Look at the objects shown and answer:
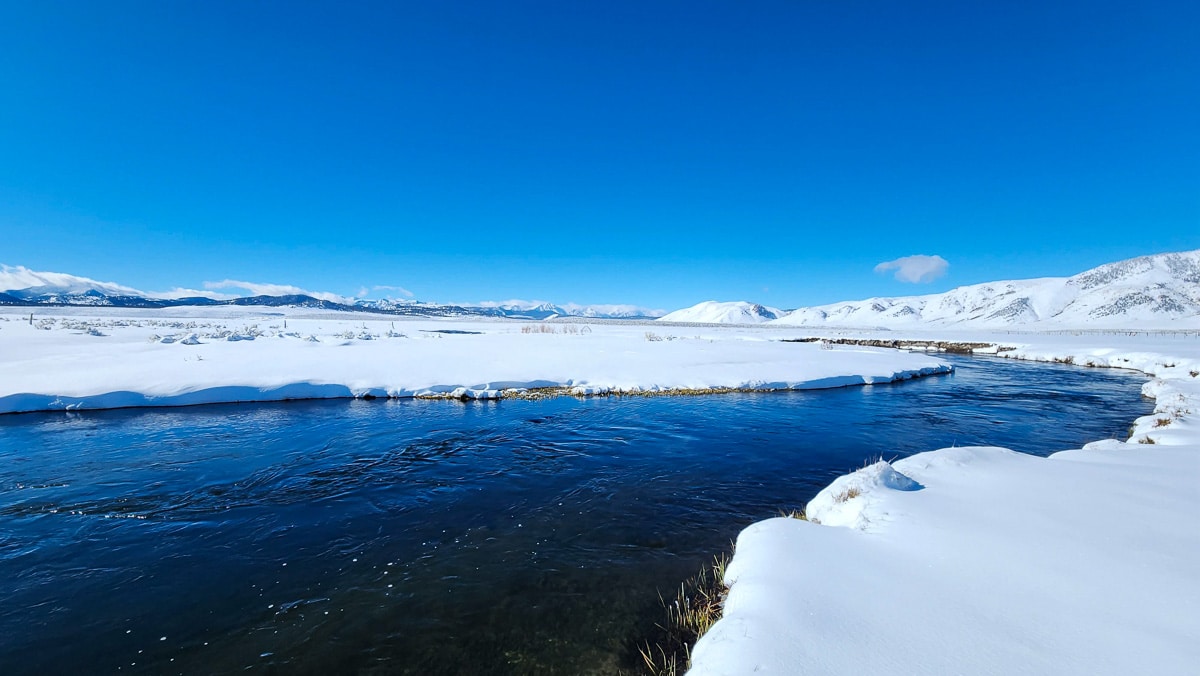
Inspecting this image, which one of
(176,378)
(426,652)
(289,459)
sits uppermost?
(176,378)

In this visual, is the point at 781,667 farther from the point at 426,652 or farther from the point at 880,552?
the point at 426,652

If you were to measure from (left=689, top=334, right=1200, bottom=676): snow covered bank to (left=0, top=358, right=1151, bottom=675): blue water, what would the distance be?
1623mm

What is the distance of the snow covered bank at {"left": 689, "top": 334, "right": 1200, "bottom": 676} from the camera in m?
3.38

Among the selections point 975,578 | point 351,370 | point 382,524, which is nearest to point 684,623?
point 975,578

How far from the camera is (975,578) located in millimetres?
4465

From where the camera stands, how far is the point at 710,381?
21.5 metres

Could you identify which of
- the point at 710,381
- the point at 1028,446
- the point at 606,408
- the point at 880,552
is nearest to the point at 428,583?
the point at 880,552

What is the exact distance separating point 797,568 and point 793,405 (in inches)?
565

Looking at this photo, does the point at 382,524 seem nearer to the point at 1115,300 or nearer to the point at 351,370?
the point at 351,370

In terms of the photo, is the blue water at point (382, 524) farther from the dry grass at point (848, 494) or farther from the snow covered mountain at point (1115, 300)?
the snow covered mountain at point (1115, 300)

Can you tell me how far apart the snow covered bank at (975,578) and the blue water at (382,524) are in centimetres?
162

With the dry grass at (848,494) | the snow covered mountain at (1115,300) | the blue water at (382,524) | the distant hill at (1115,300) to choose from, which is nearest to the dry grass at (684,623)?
the blue water at (382,524)

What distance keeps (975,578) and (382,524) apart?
8006 mm

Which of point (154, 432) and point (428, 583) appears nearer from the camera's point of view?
point (428, 583)
